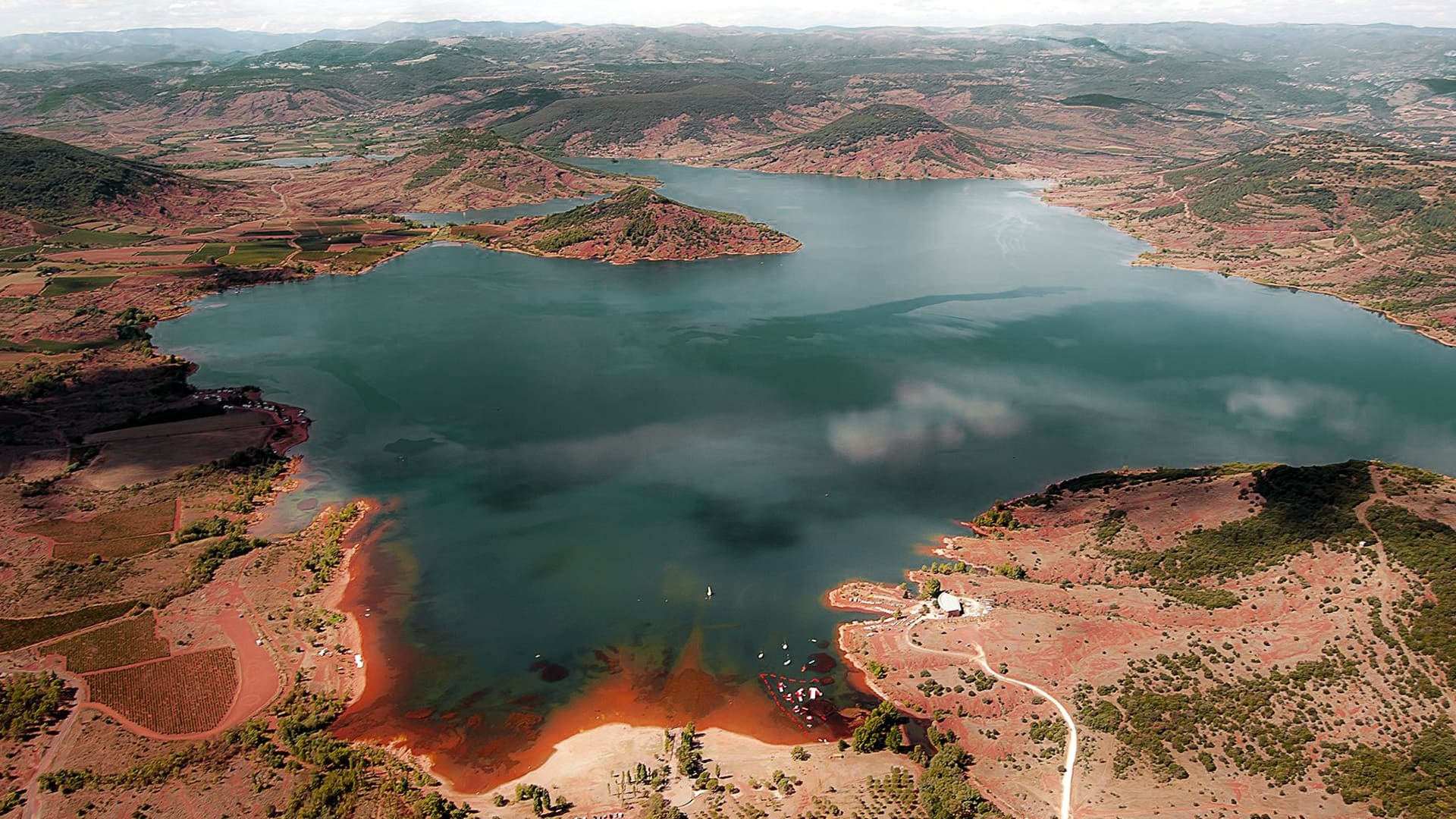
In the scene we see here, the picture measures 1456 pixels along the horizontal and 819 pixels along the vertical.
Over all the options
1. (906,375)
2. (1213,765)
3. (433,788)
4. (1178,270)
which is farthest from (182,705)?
(1178,270)

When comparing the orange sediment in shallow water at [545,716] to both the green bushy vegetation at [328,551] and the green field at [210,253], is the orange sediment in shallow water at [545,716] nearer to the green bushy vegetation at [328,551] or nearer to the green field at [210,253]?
the green bushy vegetation at [328,551]

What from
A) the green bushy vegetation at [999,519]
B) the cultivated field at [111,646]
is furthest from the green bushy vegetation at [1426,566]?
the cultivated field at [111,646]

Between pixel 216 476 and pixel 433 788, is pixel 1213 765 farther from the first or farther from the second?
pixel 216 476

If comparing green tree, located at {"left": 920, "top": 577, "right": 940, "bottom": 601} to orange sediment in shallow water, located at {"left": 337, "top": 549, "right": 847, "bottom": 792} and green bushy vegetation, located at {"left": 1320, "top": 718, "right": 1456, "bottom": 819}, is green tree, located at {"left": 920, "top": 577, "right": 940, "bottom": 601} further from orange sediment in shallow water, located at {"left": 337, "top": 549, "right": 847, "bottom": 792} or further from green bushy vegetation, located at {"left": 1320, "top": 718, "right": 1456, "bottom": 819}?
green bushy vegetation, located at {"left": 1320, "top": 718, "right": 1456, "bottom": 819}

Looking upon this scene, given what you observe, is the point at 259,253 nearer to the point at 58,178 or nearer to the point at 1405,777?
the point at 58,178

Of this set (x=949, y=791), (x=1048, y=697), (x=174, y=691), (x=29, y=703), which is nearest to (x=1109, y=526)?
(x=1048, y=697)
